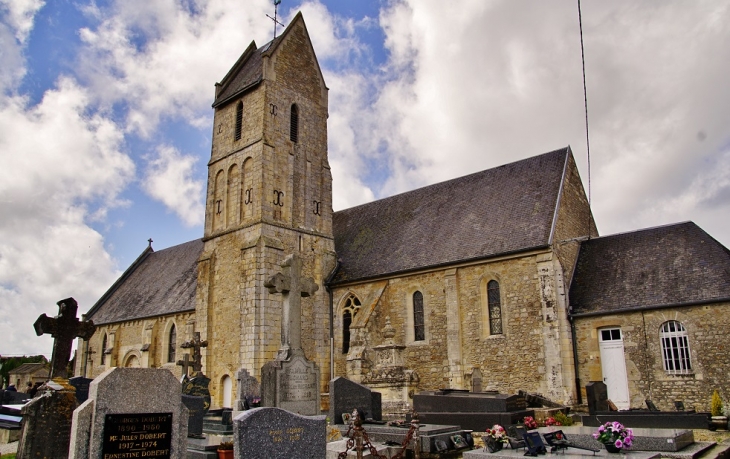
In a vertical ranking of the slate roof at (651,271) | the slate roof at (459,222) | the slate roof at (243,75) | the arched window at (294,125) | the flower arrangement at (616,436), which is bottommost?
the flower arrangement at (616,436)

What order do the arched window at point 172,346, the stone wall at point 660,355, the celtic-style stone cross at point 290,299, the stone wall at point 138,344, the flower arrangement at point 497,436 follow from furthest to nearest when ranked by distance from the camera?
the arched window at point 172,346 → the stone wall at point 138,344 → the stone wall at point 660,355 → the celtic-style stone cross at point 290,299 → the flower arrangement at point 497,436

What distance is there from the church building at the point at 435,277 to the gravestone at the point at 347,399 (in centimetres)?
648

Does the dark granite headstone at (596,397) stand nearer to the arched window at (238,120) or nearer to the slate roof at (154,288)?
the arched window at (238,120)

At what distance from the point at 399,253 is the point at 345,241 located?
14.5ft

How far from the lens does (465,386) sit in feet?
64.7

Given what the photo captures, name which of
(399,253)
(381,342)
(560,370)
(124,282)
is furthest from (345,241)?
(124,282)

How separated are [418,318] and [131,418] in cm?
1613

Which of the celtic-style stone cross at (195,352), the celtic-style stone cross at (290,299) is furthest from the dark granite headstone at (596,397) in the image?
the celtic-style stone cross at (195,352)

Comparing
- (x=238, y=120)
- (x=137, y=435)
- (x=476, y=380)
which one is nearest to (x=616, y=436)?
(x=137, y=435)

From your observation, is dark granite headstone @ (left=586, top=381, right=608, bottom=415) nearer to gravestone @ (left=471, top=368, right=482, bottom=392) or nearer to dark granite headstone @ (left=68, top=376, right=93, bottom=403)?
gravestone @ (left=471, top=368, right=482, bottom=392)

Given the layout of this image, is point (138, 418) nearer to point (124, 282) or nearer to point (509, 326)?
point (509, 326)

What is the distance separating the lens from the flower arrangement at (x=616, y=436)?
908cm

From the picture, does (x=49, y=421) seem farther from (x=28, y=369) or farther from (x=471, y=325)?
(x=28, y=369)

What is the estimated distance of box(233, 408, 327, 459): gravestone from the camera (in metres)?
6.88
